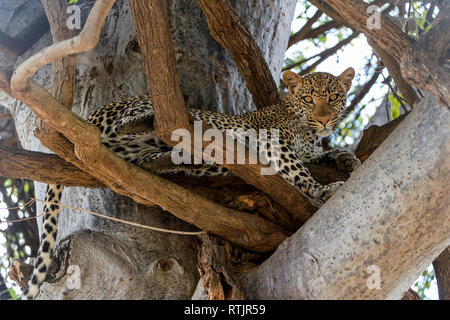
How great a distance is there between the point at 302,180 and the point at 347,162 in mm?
555

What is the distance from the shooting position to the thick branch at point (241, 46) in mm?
5359

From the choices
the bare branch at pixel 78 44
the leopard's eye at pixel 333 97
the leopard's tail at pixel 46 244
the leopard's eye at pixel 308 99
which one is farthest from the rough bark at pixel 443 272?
the bare branch at pixel 78 44

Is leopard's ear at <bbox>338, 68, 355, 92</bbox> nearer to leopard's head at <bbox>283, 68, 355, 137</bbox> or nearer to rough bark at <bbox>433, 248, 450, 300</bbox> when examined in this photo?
leopard's head at <bbox>283, 68, 355, 137</bbox>

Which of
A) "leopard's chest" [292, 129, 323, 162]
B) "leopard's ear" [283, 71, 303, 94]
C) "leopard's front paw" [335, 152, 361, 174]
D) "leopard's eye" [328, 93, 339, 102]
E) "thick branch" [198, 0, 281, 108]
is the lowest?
"leopard's front paw" [335, 152, 361, 174]

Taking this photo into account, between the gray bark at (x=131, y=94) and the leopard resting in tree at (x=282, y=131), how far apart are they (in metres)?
0.23

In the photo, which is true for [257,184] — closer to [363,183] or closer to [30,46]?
[363,183]

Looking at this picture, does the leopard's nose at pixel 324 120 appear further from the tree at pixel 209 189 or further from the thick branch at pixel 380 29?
the thick branch at pixel 380 29

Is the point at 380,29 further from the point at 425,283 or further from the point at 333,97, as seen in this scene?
the point at 425,283

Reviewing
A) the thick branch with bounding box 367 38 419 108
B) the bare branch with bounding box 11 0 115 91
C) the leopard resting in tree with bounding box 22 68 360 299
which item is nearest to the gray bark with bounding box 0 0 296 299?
the leopard resting in tree with bounding box 22 68 360 299

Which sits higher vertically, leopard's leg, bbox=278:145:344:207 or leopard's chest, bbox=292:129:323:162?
leopard's chest, bbox=292:129:323:162

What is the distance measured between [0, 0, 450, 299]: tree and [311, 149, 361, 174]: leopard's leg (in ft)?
0.45

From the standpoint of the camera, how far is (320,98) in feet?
20.3

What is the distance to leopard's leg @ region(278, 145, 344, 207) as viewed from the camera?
4.93 meters
